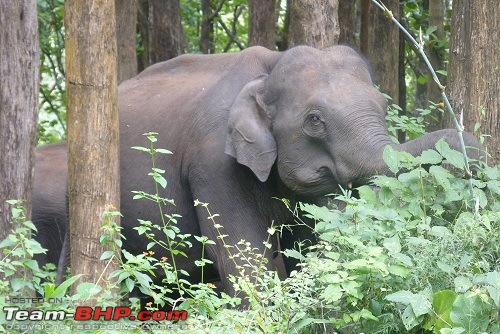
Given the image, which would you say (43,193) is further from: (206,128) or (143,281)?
(143,281)

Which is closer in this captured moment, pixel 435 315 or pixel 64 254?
pixel 435 315

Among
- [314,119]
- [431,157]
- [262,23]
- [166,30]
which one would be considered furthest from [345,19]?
[431,157]

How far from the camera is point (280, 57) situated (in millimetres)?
7695

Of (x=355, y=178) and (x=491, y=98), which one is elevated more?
(x=491, y=98)

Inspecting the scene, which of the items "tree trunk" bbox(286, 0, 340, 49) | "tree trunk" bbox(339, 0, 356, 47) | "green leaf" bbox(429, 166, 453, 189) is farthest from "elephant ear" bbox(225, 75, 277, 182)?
"tree trunk" bbox(339, 0, 356, 47)

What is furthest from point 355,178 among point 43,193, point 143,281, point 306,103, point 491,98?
point 43,193

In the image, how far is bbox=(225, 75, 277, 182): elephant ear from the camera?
289 inches

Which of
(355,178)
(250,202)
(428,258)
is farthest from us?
(250,202)

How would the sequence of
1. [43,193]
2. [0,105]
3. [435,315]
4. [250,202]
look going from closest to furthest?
1. [435,315]
2. [0,105]
3. [250,202]
4. [43,193]

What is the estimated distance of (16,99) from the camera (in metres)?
6.40

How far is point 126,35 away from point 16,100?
3.93 metres

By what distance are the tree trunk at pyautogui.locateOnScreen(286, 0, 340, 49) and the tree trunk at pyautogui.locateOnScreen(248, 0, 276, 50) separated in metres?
3.04

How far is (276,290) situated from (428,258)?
0.79m

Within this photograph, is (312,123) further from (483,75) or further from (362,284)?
(362,284)
